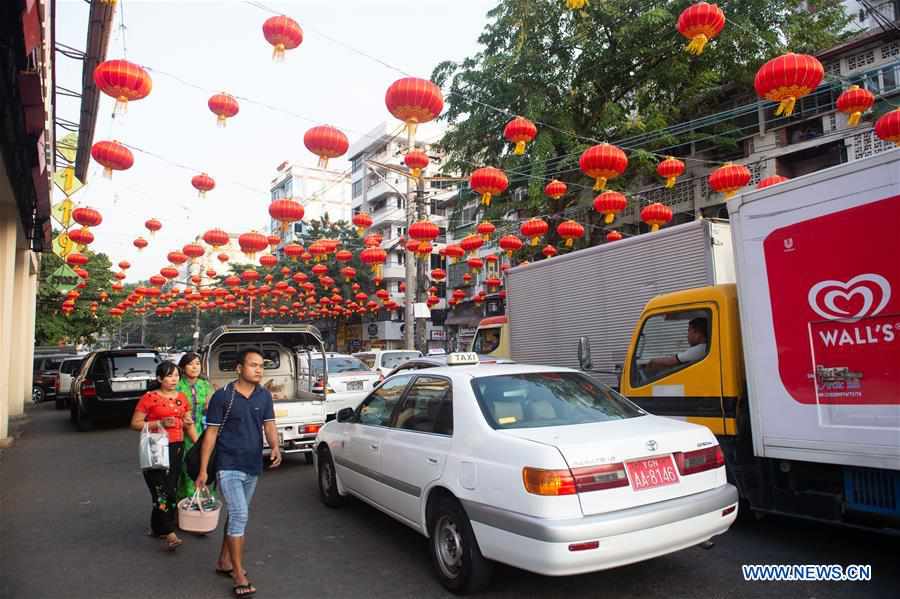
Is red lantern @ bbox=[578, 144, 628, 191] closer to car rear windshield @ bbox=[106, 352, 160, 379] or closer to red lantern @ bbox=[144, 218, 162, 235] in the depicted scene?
car rear windshield @ bbox=[106, 352, 160, 379]

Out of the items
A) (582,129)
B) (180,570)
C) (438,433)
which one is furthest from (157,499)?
(582,129)

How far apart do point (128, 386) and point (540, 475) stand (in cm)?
1227

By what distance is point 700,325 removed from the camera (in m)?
5.41

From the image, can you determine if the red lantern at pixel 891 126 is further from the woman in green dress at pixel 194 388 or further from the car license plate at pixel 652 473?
the woman in green dress at pixel 194 388

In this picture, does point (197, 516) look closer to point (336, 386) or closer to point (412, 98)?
point (412, 98)

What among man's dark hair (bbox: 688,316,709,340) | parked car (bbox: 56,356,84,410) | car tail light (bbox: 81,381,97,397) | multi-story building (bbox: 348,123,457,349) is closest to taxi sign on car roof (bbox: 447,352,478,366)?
man's dark hair (bbox: 688,316,709,340)

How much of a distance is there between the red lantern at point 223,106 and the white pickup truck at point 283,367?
3.80m

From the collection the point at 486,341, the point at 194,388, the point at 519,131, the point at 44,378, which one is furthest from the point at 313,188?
the point at 194,388

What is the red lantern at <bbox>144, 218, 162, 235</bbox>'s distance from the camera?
1984 centimetres

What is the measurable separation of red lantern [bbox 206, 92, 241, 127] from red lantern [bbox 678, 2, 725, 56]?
7437 millimetres

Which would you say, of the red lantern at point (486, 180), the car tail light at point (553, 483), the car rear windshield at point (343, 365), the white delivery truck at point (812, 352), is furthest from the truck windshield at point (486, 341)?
the car tail light at point (553, 483)

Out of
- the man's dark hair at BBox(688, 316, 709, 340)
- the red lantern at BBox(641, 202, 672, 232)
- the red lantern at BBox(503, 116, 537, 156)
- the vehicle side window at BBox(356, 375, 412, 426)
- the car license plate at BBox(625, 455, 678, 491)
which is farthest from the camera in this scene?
the red lantern at BBox(641, 202, 672, 232)

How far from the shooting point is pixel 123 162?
9.62 metres

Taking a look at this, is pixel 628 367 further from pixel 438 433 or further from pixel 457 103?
pixel 457 103
